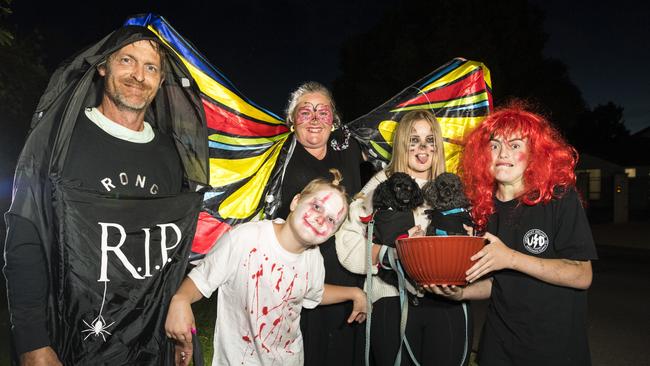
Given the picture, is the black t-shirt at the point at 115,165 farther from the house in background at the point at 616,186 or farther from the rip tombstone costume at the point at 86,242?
the house in background at the point at 616,186

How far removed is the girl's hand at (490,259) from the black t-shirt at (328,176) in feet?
3.56

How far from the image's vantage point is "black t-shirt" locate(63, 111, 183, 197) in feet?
6.54

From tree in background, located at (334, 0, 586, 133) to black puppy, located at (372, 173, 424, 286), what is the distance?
13.3 metres

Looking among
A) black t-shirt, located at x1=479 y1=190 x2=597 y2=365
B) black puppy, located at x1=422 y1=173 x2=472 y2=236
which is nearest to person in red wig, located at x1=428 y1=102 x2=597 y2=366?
black t-shirt, located at x1=479 y1=190 x2=597 y2=365

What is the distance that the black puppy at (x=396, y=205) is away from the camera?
205cm

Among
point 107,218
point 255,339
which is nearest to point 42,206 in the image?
point 107,218

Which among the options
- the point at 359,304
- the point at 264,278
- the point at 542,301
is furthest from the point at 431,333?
the point at 264,278

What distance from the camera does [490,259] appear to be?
186 cm

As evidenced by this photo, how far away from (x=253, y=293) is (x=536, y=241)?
53.0 inches

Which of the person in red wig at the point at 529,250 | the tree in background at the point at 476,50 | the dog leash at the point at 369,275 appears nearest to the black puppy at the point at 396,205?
the dog leash at the point at 369,275

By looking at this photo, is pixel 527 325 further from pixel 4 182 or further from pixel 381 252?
pixel 4 182

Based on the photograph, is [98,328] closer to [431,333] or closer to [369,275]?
[369,275]

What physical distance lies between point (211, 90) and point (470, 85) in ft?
6.19

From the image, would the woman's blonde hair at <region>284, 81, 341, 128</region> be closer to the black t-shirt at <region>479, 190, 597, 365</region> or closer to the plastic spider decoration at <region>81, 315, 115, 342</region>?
the black t-shirt at <region>479, 190, 597, 365</region>
